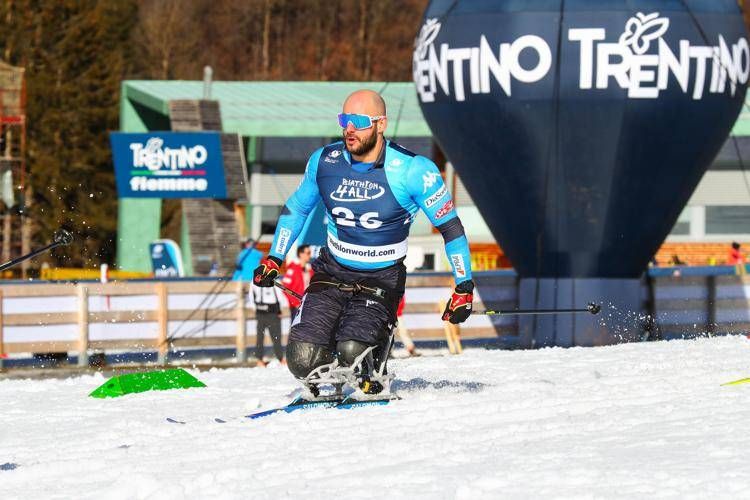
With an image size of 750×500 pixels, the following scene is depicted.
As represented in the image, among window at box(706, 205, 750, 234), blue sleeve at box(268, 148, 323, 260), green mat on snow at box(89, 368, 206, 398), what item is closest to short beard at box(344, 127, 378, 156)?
blue sleeve at box(268, 148, 323, 260)

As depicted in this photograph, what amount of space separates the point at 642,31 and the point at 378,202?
9.80 meters

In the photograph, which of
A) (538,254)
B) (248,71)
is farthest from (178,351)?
(248,71)

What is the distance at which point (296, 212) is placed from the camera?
10562 millimetres

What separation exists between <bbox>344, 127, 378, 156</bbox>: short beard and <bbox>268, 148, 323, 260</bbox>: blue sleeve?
0.42 metres

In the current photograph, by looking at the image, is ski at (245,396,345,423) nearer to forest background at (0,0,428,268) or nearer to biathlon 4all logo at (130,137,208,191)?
biathlon 4all logo at (130,137,208,191)

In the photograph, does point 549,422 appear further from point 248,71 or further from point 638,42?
point 248,71

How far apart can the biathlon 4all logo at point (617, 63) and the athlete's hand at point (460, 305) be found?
954 cm

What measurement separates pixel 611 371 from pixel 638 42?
704 cm

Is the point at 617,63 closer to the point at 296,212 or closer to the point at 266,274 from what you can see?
the point at 296,212

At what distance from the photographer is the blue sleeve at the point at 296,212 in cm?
1044

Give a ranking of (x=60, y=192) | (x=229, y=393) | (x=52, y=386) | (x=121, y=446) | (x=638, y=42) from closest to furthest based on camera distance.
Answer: (x=121, y=446) → (x=229, y=393) → (x=52, y=386) → (x=638, y=42) → (x=60, y=192)

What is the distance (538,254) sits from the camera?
809 inches

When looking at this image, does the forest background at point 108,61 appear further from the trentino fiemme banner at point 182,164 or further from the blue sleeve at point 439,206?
the blue sleeve at point 439,206

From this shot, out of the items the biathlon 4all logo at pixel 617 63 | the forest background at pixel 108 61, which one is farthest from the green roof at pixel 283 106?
the biathlon 4all logo at pixel 617 63
